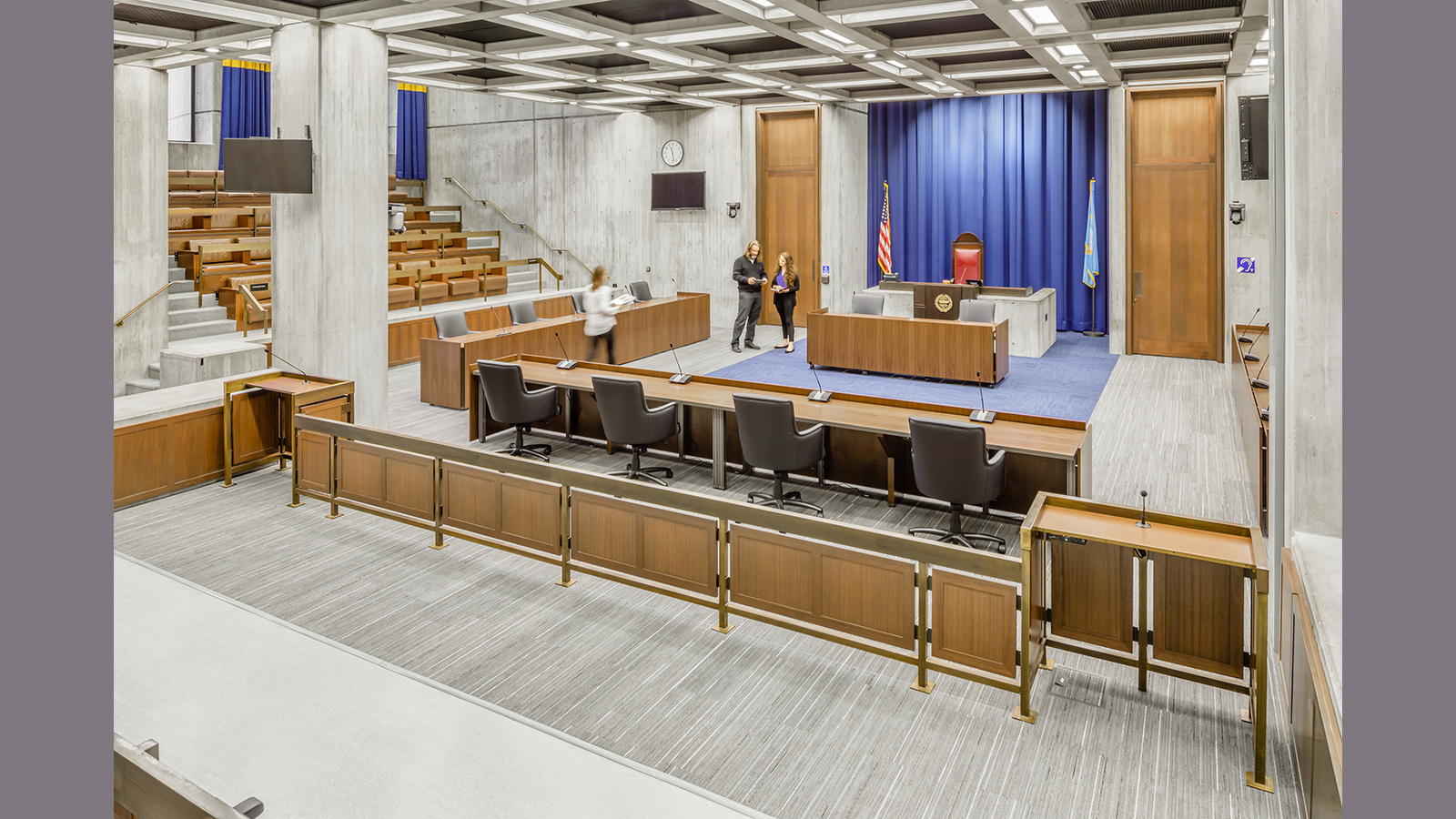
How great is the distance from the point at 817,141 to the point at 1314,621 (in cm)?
1270

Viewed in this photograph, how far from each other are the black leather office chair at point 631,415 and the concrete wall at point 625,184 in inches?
336

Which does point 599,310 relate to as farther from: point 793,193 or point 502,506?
point 793,193

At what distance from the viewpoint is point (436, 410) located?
9.51 m

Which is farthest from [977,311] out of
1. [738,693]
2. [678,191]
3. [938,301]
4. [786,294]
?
[738,693]

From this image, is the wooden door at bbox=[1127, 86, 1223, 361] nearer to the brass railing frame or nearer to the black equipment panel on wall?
the black equipment panel on wall

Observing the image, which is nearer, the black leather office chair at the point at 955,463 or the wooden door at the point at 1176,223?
the black leather office chair at the point at 955,463

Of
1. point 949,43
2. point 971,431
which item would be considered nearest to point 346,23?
point 949,43

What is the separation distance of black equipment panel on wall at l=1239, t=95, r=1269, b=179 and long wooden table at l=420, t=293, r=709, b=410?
22.3ft

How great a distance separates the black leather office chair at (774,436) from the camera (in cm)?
595

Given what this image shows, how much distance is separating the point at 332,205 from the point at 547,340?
11.2 feet

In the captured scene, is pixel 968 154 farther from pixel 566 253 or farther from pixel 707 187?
pixel 566 253

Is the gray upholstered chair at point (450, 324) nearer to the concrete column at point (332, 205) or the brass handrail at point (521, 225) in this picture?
the concrete column at point (332, 205)

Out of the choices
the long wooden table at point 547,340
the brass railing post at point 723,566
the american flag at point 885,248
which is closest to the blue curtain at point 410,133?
the long wooden table at point 547,340

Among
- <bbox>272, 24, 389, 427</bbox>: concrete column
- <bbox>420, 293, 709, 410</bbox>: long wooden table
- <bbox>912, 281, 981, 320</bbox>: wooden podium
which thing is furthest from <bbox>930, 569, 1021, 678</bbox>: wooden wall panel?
<bbox>912, 281, 981, 320</bbox>: wooden podium
